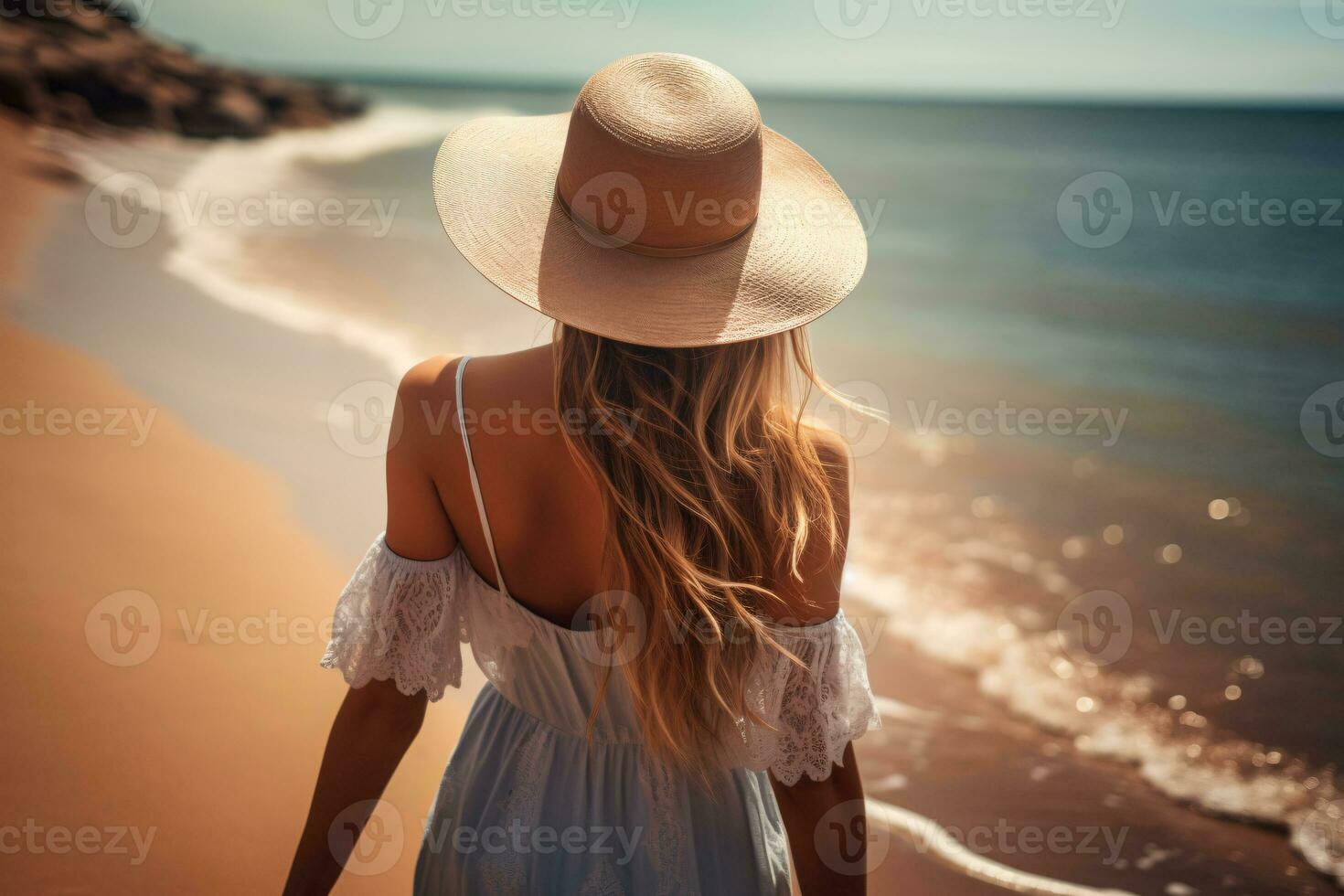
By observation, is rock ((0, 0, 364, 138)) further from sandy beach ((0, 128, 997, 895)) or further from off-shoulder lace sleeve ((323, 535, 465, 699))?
off-shoulder lace sleeve ((323, 535, 465, 699))

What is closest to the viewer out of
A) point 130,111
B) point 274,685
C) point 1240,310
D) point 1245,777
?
point 274,685

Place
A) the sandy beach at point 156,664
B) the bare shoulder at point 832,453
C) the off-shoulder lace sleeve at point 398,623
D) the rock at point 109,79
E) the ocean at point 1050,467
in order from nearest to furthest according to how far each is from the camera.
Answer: the bare shoulder at point 832,453 → the off-shoulder lace sleeve at point 398,623 → the sandy beach at point 156,664 → the ocean at point 1050,467 → the rock at point 109,79

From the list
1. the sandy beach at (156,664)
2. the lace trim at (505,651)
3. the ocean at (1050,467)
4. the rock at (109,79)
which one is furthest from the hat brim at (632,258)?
the rock at (109,79)

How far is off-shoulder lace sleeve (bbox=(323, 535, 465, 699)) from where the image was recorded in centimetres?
117

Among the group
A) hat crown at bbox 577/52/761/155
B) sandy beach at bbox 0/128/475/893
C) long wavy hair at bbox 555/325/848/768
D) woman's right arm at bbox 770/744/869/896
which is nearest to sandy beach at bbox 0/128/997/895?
sandy beach at bbox 0/128/475/893

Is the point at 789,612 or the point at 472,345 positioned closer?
the point at 789,612

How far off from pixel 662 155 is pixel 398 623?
700 mm

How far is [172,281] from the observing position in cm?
494

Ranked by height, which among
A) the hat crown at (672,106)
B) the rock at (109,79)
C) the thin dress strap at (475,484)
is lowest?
the thin dress strap at (475,484)

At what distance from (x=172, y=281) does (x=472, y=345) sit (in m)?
1.69

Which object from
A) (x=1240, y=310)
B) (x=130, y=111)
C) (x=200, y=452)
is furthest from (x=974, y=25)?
(x=200, y=452)

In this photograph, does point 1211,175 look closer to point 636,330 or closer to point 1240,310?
point 1240,310

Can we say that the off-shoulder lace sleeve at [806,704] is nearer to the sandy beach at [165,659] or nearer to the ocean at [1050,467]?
the ocean at [1050,467]

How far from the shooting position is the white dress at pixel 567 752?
3.72 feet
